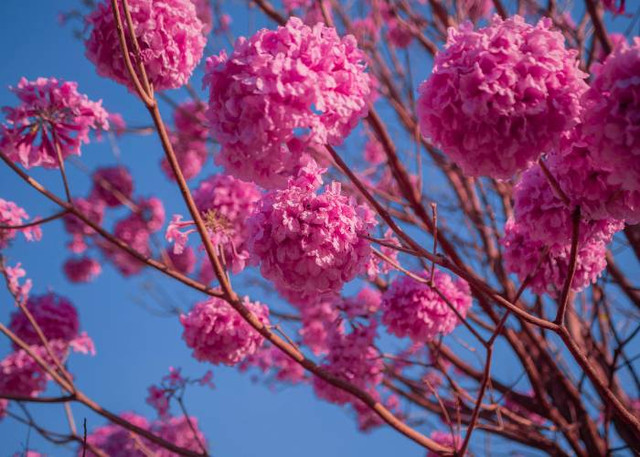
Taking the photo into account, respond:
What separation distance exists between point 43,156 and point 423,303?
2068mm

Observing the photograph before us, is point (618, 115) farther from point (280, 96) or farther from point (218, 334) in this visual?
point (218, 334)

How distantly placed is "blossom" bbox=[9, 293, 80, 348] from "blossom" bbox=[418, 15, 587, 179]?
12.0 feet

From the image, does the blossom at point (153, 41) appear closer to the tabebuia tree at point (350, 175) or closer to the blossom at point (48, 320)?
the tabebuia tree at point (350, 175)

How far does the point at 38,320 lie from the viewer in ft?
13.0

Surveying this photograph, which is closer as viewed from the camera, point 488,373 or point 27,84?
point 488,373

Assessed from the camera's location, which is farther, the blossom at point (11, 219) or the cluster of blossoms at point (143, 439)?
the cluster of blossoms at point (143, 439)

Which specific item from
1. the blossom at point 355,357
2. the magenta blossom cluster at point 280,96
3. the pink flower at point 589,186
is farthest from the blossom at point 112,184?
the pink flower at point 589,186

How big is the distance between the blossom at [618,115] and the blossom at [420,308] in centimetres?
157

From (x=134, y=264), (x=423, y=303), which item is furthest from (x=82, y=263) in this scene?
(x=423, y=303)

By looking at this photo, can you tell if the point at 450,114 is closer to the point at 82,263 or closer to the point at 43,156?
the point at 43,156

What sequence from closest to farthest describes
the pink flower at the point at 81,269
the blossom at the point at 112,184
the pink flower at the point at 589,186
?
the pink flower at the point at 589,186
the blossom at the point at 112,184
the pink flower at the point at 81,269

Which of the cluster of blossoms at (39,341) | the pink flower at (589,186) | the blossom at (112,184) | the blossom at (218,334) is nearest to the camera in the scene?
the pink flower at (589,186)

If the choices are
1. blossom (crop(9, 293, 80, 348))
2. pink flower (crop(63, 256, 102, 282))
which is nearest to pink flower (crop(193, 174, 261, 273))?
blossom (crop(9, 293, 80, 348))

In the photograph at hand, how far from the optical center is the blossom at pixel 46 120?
2369 mm
